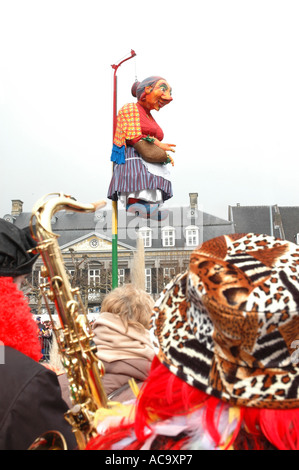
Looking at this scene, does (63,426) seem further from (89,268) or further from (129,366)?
(89,268)

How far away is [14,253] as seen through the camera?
6.31ft

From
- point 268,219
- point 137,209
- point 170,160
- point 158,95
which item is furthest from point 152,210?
point 268,219

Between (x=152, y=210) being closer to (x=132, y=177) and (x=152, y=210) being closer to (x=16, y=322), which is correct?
(x=132, y=177)

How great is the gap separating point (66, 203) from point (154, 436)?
980mm

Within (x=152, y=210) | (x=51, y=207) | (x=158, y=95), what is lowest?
(x=51, y=207)

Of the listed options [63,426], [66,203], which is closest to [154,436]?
[63,426]

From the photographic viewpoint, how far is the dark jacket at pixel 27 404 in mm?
1512

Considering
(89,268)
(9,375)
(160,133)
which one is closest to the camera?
(9,375)

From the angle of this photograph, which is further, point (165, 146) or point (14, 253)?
point (165, 146)

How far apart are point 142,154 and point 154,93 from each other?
0.74 meters

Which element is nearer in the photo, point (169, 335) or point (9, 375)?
point (169, 335)

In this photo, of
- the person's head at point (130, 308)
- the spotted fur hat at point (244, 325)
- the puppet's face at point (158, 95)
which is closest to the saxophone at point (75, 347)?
the spotted fur hat at point (244, 325)

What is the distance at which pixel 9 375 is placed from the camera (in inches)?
62.5

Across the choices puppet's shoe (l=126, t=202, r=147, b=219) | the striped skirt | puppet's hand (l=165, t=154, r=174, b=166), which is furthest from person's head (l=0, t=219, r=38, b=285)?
puppet's hand (l=165, t=154, r=174, b=166)
